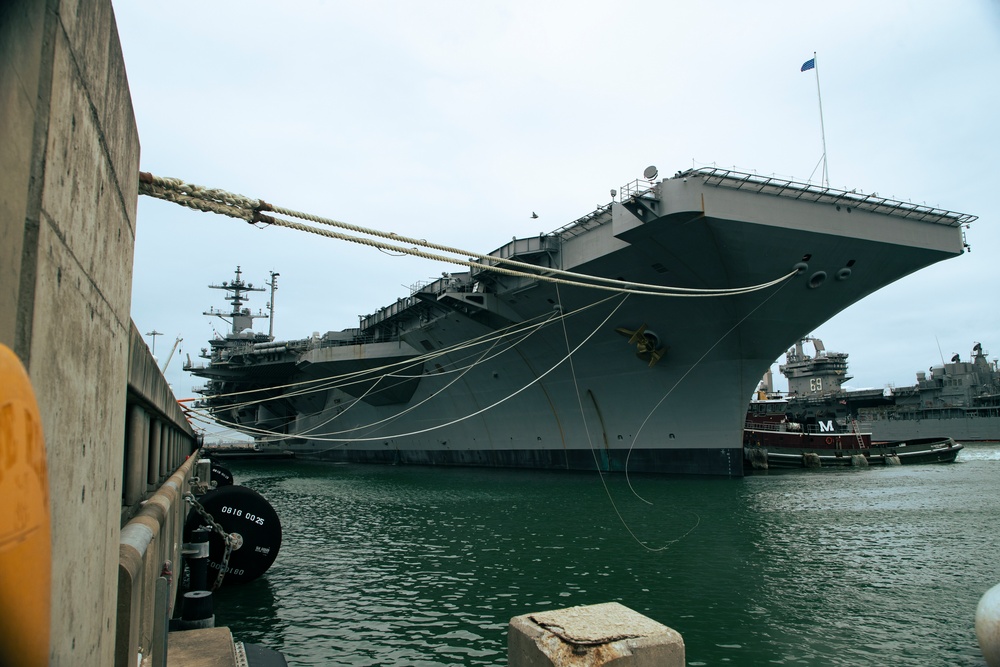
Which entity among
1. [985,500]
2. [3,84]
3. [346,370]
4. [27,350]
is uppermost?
[346,370]

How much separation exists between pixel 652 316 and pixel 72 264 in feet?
51.4

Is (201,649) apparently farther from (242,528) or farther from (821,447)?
(821,447)

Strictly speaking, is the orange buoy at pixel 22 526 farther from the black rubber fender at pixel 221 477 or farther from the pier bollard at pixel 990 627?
the black rubber fender at pixel 221 477

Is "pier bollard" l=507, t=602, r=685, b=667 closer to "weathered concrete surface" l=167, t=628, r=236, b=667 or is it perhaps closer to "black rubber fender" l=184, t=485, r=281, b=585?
"weathered concrete surface" l=167, t=628, r=236, b=667

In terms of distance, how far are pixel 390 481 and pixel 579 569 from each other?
15.1 m

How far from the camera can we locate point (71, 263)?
5.19 ft

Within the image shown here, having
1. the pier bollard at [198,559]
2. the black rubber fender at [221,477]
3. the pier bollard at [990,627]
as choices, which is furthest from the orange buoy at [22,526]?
the black rubber fender at [221,477]

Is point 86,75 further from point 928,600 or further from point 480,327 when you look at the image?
point 480,327

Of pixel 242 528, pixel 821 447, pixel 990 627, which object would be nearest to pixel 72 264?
pixel 990 627

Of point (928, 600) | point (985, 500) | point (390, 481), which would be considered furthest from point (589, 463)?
point (928, 600)

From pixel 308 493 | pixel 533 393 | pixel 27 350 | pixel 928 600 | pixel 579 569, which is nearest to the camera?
pixel 27 350

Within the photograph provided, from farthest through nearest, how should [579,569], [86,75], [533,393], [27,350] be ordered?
[533,393], [579,569], [86,75], [27,350]

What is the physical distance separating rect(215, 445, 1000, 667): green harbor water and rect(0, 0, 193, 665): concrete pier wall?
4016 mm

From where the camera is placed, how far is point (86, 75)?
1634 millimetres
